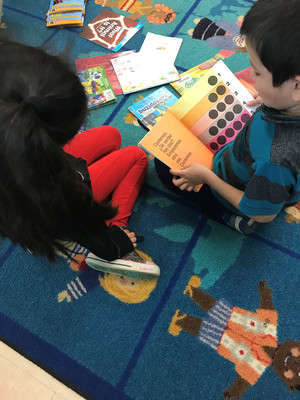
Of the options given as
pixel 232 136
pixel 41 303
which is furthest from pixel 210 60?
pixel 41 303

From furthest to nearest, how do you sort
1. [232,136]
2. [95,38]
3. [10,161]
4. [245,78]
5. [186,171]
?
[95,38]
[245,78]
[232,136]
[186,171]
[10,161]

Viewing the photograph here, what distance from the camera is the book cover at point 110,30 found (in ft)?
4.42

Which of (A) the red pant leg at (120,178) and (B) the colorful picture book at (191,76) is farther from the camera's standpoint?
(B) the colorful picture book at (191,76)

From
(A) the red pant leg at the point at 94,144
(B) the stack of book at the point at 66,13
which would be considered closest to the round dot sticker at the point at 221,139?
(A) the red pant leg at the point at 94,144

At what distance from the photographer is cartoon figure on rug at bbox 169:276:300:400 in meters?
0.79

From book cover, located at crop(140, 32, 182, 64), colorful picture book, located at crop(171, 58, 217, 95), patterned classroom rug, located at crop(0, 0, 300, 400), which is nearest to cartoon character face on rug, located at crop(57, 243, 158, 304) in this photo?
patterned classroom rug, located at crop(0, 0, 300, 400)

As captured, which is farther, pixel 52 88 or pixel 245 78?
pixel 245 78

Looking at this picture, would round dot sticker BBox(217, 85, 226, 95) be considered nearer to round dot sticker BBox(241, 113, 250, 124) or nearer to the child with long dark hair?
round dot sticker BBox(241, 113, 250, 124)

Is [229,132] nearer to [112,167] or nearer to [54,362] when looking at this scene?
[112,167]

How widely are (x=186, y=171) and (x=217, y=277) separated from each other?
0.33 meters

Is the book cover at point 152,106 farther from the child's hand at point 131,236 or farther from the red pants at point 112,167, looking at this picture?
the child's hand at point 131,236

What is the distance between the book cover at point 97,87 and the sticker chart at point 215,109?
14.7 inches

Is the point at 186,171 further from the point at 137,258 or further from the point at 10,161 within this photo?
the point at 10,161

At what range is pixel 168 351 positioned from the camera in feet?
2.74
